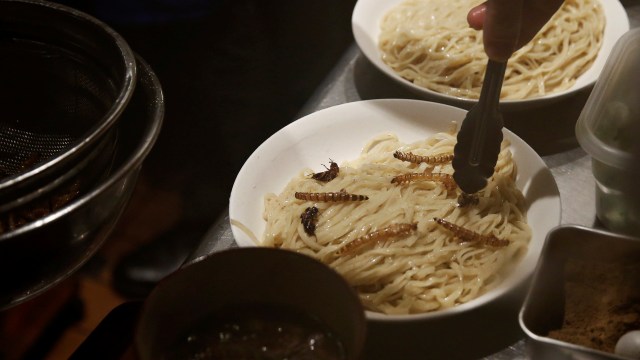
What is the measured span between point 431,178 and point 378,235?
299 mm

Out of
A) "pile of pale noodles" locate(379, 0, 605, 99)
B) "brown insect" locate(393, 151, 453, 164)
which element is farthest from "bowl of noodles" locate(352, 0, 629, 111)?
"brown insect" locate(393, 151, 453, 164)

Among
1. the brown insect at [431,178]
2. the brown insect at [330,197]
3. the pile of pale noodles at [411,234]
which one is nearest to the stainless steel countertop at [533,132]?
the pile of pale noodles at [411,234]

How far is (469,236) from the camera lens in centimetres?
180

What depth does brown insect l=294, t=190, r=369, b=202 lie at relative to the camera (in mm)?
1906

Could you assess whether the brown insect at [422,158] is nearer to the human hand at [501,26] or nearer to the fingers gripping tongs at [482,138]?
the fingers gripping tongs at [482,138]

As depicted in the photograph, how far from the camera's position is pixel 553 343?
131 cm

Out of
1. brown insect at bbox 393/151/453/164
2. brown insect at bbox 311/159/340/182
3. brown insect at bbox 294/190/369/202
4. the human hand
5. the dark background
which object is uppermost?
the human hand

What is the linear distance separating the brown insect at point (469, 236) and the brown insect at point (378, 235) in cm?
10

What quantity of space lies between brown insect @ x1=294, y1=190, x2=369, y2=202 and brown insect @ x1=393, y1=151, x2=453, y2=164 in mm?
225

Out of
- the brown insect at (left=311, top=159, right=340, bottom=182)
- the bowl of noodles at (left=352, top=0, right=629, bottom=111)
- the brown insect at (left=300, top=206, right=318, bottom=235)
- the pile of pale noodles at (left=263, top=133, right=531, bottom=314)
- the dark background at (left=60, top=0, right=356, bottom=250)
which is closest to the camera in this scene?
the pile of pale noodles at (left=263, top=133, right=531, bottom=314)

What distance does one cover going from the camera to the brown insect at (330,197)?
1906mm

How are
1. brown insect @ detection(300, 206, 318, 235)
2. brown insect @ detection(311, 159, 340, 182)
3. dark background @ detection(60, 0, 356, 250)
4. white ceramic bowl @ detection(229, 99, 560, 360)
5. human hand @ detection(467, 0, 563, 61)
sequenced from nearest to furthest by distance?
human hand @ detection(467, 0, 563, 61), white ceramic bowl @ detection(229, 99, 560, 360), brown insect @ detection(300, 206, 318, 235), brown insect @ detection(311, 159, 340, 182), dark background @ detection(60, 0, 356, 250)

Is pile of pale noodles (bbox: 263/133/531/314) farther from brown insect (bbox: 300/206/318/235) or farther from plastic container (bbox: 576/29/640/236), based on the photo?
plastic container (bbox: 576/29/640/236)

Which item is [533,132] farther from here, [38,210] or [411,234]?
[38,210]
